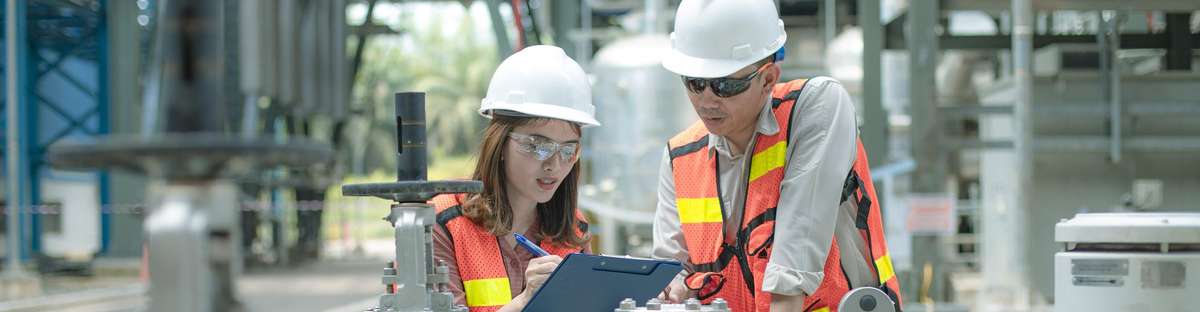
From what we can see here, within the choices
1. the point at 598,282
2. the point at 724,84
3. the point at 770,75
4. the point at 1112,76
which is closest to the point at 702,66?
the point at 724,84

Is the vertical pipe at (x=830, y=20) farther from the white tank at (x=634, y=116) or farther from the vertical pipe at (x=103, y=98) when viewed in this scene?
the vertical pipe at (x=103, y=98)

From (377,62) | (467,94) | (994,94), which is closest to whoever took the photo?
(994,94)

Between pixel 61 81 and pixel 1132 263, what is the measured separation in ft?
77.2

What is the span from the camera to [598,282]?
2520 millimetres

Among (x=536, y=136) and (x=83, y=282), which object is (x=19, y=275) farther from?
(x=536, y=136)

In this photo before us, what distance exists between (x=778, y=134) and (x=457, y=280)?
77 cm

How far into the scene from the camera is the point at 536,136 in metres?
3.18

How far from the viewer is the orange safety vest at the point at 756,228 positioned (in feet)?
9.96

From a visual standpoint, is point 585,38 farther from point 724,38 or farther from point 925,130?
point 724,38

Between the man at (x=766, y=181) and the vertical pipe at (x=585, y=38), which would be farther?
the vertical pipe at (x=585, y=38)

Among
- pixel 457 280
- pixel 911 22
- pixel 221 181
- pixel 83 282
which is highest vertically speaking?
pixel 911 22

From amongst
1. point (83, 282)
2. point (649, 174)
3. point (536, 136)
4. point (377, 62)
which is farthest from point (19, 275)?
point (377, 62)

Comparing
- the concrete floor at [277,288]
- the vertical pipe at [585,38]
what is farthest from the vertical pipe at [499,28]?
the concrete floor at [277,288]

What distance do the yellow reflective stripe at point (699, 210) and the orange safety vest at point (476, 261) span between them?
1.45ft
